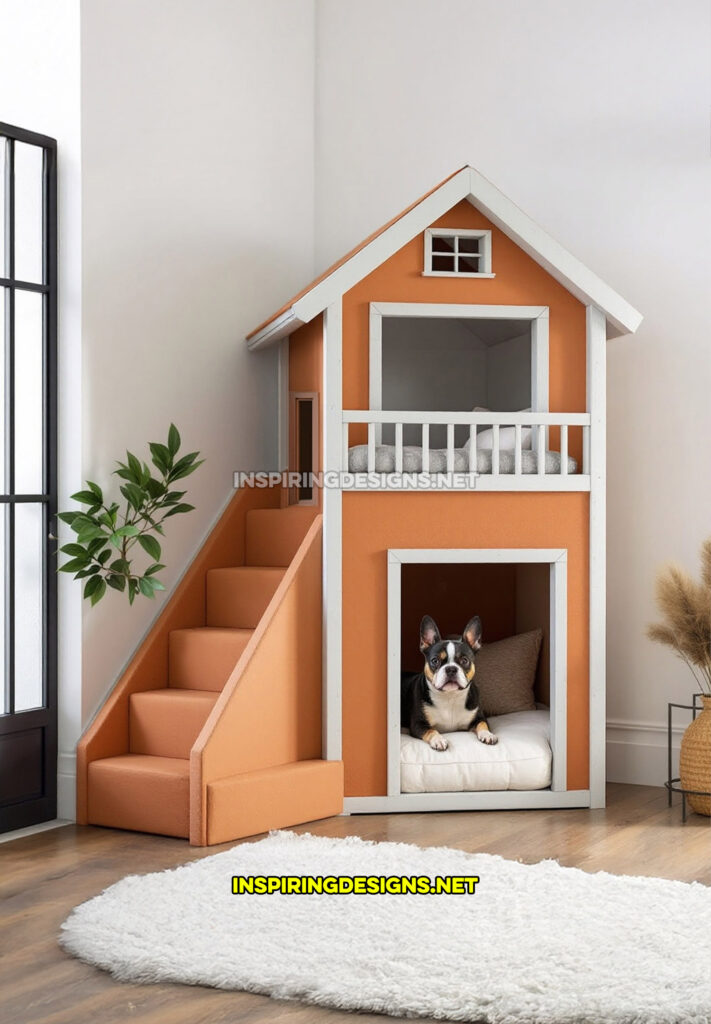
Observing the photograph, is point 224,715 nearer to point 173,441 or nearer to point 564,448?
point 173,441

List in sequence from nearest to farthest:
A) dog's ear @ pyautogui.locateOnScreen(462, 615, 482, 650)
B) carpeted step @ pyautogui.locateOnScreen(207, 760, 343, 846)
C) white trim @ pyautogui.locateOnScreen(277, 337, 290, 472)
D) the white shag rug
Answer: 1. the white shag rug
2. carpeted step @ pyautogui.locateOnScreen(207, 760, 343, 846)
3. dog's ear @ pyautogui.locateOnScreen(462, 615, 482, 650)
4. white trim @ pyautogui.locateOnScreen(277, 337, 290, 472)

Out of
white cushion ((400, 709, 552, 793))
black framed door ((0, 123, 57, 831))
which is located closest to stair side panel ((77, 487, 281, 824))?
black framed door ((0, 123, 57, 831))

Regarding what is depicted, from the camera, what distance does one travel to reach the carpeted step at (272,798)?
3.97 m

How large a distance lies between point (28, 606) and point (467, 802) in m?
1.85

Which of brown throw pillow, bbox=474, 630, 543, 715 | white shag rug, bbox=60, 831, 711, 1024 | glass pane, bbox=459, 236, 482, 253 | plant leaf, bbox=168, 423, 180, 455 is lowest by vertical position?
white shag rug, bbox=60, 831, 711, 1024

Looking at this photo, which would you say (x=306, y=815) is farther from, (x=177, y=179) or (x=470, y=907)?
(x=177, y=179)

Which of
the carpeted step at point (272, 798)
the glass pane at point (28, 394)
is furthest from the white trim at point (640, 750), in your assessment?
the glass pane at point (28, 394)

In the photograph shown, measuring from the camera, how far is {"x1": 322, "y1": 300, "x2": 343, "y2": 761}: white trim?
4406 mm

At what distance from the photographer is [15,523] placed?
13.9ft

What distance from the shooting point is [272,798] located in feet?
13.6

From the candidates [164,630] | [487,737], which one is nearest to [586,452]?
[487,737]

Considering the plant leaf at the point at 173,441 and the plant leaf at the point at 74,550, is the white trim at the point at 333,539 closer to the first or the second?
the plant leaf at the point at 173,441

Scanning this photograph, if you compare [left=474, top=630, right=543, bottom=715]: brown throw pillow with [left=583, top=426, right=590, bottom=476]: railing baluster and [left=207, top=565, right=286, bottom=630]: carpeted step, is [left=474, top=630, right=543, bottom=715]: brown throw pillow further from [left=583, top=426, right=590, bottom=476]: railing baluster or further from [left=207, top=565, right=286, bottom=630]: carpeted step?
[left=207, top=565, right=286, bottom=630]: carpeted step

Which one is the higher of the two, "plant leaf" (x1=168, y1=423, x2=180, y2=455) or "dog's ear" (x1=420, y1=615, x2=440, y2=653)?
"plant leaf" (x1=168, y1=423, x2=180, y2=455)
